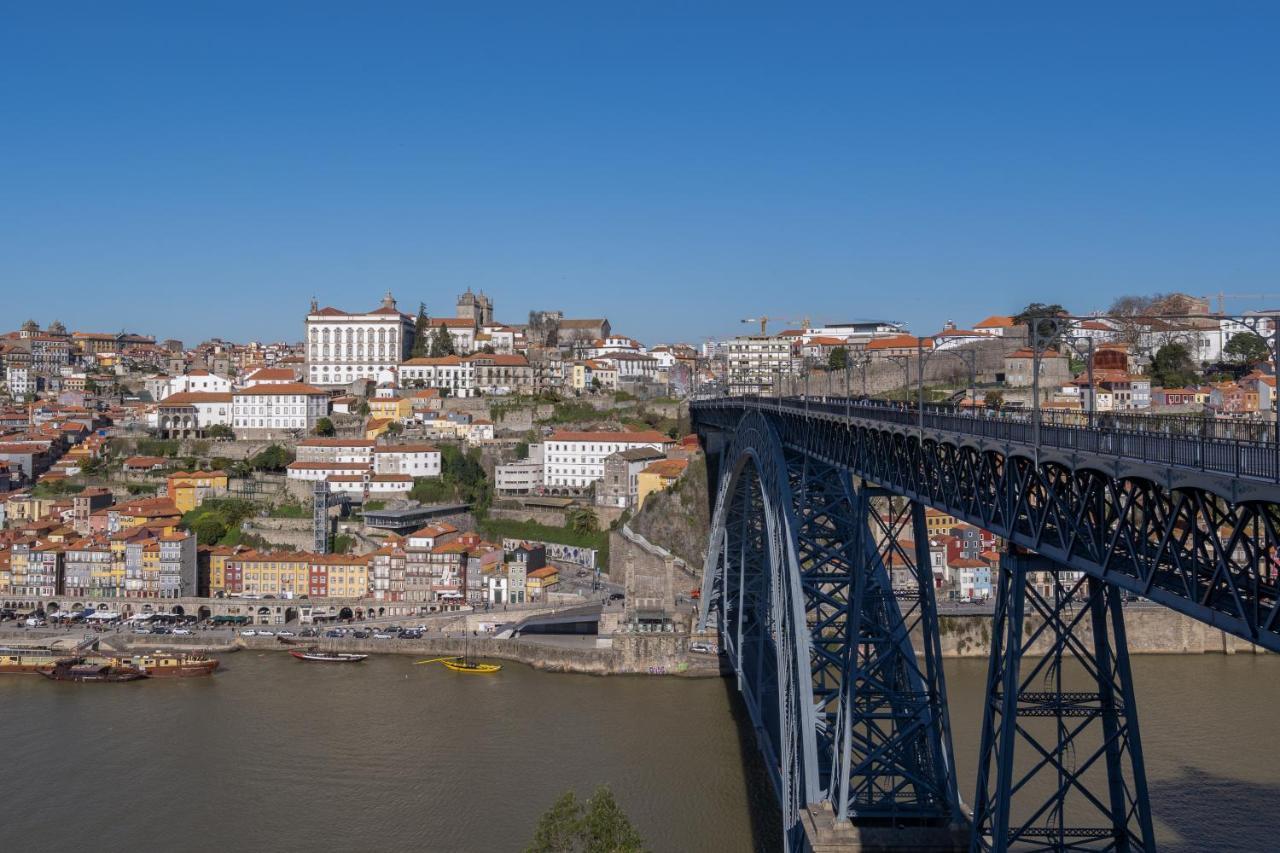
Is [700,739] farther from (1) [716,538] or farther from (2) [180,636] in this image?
(2) [180,636]

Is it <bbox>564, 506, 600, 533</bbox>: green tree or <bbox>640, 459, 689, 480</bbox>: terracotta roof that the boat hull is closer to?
<bbox>564, 506, 600, 533</bbox>: green tree

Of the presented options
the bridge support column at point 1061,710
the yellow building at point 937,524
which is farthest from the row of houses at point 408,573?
the bridge support column at point 1061,710

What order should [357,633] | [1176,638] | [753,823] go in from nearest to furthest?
[753,823] < [1176,638] < [357,633]

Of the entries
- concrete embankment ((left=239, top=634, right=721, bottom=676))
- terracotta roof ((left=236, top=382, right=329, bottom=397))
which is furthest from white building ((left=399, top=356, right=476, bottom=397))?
concrete embankment ((left=239, top=634, right=721, bottom=676))

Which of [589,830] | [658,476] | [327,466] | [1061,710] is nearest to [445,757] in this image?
[589,830]

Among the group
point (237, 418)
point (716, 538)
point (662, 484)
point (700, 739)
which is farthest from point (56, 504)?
point (700, 739)

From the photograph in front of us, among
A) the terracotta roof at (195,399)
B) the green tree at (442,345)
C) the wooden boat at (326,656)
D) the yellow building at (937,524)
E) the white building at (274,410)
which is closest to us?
the wooden boat at (326,656)

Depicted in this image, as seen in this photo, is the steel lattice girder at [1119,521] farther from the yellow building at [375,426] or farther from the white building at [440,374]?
the white building at [440,374]
